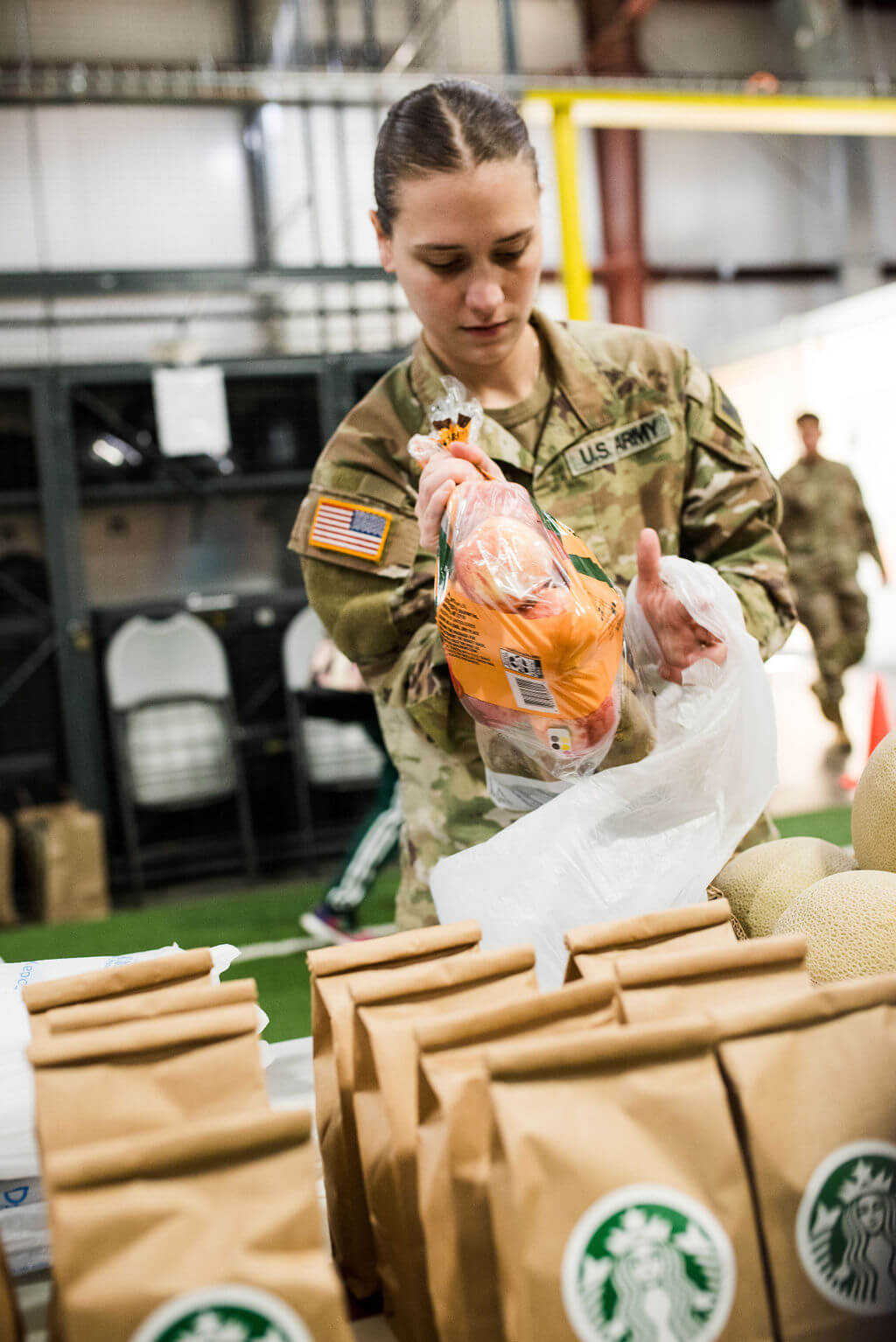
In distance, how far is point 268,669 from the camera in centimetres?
600

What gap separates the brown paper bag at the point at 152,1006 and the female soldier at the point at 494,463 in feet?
1.80

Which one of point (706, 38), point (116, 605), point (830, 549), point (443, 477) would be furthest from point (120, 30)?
point (443, 477)

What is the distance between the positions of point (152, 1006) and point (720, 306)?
12.1 metres

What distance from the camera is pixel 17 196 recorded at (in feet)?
27.1

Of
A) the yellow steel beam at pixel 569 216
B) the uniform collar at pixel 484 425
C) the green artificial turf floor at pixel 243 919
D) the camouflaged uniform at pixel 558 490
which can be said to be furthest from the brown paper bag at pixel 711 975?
the yellow steel beam at pixel 569 216

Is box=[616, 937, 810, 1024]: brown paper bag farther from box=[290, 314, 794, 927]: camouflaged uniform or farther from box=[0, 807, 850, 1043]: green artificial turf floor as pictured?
box=[0, 807, 850, 1043]: green artificial turf floor

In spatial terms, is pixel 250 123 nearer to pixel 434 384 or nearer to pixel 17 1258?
pixel 434 384

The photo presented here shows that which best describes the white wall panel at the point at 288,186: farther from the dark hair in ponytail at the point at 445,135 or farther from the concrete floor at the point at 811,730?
the dark hair in ponytail at the point at 445,135

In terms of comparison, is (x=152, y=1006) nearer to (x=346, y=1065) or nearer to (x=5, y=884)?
(x=346, y=1065)

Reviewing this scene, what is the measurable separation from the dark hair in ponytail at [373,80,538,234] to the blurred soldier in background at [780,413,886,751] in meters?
5.80

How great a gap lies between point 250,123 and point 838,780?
6613 mm

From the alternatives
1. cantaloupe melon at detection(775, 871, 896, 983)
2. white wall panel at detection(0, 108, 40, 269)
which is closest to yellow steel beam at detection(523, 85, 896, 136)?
cantaloupe melon at detection(775, 871, 896, 983)

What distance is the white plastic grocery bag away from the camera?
100cm

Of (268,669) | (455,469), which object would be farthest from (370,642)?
(268,669)
